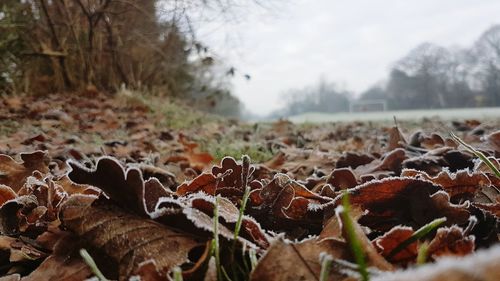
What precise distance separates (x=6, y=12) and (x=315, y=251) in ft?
24.6

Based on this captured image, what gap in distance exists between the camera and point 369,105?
3216 centimetres

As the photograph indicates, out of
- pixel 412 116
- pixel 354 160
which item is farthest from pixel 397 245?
pixel 412 116

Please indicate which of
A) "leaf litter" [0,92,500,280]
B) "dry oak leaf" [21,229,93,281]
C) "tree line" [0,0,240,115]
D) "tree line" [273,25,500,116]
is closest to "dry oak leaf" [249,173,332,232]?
"leaf litter" [0,92,500,280]

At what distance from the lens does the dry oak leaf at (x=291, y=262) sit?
581mm

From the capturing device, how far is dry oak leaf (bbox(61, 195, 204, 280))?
2.19ft

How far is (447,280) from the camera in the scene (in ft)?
1.11

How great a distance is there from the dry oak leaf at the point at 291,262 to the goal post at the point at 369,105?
A: 95.1 feet

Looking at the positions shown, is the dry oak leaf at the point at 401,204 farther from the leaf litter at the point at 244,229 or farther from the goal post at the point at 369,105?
the goal post at the point at 369,105

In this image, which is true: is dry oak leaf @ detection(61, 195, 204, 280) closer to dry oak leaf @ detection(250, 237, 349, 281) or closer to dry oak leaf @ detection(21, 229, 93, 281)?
dry oak leaf @ detection(21, 229, 93, 281)

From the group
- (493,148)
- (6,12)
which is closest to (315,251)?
(493,148)

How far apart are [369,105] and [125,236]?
108ft

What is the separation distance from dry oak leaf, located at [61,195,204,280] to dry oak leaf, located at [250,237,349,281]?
5.8 inches

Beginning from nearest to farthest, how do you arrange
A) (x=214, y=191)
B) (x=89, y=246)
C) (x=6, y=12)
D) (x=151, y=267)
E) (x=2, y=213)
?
(x=151, y=267) → (x=89, y=246) → (x=2, y=213) → (x=214, y=191) → (x=6, y=12)

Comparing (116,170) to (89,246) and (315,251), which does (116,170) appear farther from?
(315,251)
